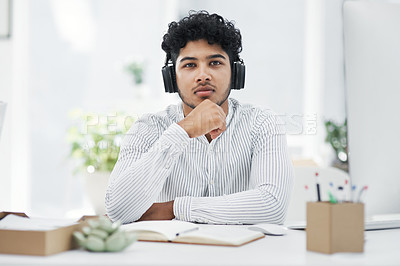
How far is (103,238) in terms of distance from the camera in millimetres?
789

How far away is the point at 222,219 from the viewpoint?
49.6 inches

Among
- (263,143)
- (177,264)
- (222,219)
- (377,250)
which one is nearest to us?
(177,264)

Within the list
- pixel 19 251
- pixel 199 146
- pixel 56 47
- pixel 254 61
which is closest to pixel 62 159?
pixel 56 47

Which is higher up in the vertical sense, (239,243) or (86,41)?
(86,41)

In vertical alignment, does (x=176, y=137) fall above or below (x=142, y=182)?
above

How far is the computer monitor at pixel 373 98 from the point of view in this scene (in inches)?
38.2

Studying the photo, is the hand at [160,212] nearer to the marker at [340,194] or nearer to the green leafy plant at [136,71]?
the marker at [340,194]

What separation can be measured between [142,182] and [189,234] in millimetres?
485

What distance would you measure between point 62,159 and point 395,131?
381 centimetres

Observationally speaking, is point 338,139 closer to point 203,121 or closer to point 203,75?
point 203,75

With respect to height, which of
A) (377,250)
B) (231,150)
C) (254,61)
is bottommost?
(377,250)

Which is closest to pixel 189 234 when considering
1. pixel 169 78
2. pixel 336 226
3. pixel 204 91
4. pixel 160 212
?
pixel 336 226

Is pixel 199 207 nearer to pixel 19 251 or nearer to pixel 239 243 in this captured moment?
pixel 239 243

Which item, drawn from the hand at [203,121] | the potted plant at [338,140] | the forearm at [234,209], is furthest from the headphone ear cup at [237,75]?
the potted plant at [338,140]
